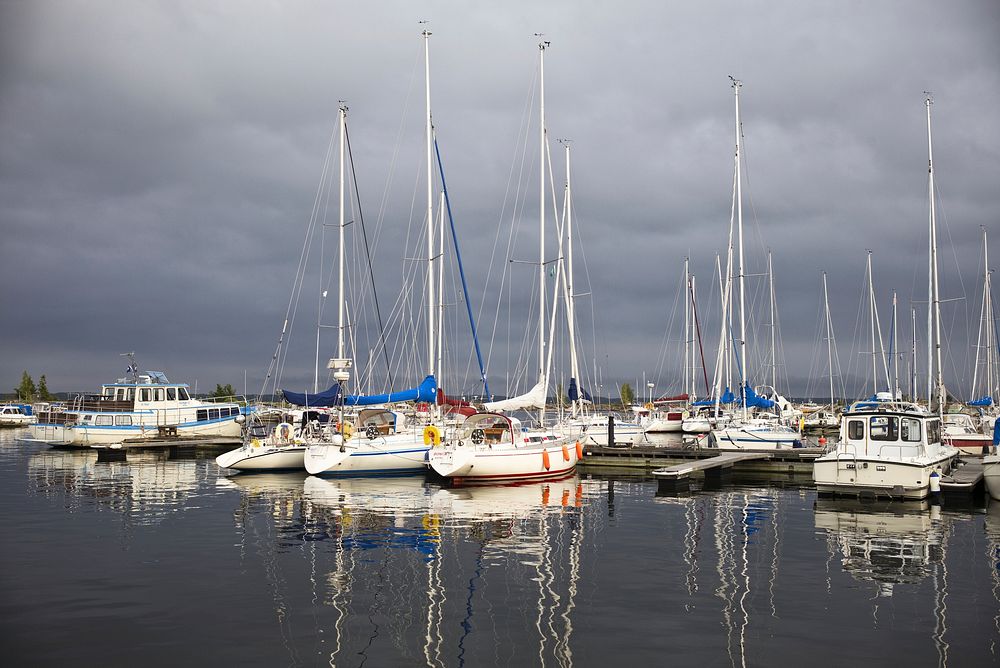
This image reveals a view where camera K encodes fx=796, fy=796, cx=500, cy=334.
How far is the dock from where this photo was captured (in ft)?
101

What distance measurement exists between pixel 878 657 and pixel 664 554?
7238 millimetres

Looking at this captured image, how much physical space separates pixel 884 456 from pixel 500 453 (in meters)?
13.8

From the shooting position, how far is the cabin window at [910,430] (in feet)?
90.6

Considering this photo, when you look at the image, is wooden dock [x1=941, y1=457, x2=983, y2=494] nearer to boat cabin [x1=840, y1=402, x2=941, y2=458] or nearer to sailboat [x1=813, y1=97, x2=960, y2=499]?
sailboat [x1=813, y1=97, x2=960, y2=499]

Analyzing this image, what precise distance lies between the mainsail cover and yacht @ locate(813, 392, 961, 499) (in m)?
13.7

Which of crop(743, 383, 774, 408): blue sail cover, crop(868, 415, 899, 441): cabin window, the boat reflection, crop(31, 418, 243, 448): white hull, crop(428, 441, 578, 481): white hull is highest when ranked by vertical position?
crop(743, 383, 774, 408): blue sail cover

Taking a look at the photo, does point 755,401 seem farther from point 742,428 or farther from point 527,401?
point 527,401

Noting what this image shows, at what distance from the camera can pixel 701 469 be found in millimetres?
32812

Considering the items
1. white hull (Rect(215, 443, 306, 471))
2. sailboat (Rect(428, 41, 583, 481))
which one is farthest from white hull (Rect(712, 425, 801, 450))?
white hull (Rect(215, 443, 306, 471))

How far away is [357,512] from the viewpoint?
78.9ft

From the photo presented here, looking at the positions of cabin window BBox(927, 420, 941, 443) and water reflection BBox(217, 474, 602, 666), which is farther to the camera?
cabin window BBox(927, 420, 941, 443)

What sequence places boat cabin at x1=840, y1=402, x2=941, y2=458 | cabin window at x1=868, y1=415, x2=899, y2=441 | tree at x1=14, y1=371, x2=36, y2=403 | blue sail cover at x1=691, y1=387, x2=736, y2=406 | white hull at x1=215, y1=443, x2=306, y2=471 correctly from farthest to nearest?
tree at x1=14, y1=371, x2=36, y2=403, blue sail cover at x1=691, y1=387, x2=736, y2=406, white hull at x1=215, y1=443, x2=306, y2=471, cabin window at x1=868, y1=415, x2=899, y2=441, boat cabin at x1=840, y1=402, x2=941, y2=458

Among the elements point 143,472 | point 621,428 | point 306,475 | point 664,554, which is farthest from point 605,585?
point 621,428

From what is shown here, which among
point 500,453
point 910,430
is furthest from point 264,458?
point 910,430
